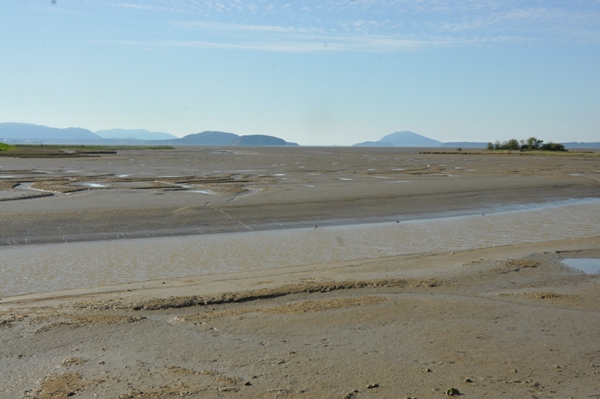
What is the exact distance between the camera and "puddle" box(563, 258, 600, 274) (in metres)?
10.8

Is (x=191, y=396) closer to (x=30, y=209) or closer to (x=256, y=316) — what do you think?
(x=256, y=316)

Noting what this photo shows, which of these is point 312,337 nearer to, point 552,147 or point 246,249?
point 246,249

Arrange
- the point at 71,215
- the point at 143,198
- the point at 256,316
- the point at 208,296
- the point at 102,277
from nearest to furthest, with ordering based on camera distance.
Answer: the point at 256,316 < the point at 208,296 < the point at 102,277 < the point at 71,215 < the point at 143,198

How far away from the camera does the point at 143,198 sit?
65.6ft

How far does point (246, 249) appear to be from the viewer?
1311 cm

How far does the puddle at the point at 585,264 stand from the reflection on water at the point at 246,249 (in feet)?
7.75

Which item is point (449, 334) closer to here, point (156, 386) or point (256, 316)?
Answer: point (256, 316)

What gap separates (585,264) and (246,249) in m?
6.43

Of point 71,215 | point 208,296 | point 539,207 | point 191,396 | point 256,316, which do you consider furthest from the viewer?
point 539,207

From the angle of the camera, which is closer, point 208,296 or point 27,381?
point 27,381

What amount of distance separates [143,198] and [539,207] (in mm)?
13099

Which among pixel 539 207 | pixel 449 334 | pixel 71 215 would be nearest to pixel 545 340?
pixel 449 334

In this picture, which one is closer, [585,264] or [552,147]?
[585,264]

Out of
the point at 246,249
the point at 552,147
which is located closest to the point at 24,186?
the point at 246,249
